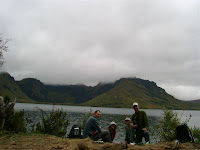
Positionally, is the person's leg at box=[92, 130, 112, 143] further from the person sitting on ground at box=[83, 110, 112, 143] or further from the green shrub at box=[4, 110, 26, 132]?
the green shrub at box=[4, 110, 26, 132]

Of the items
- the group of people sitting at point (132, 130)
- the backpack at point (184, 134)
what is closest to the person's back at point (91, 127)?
the group of people sitting at point (132, 130)

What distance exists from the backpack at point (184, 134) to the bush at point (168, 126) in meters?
4.18

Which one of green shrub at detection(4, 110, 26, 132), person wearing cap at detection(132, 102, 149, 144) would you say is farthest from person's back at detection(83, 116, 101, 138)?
green shrub at detection(4, 110, 26, 132)

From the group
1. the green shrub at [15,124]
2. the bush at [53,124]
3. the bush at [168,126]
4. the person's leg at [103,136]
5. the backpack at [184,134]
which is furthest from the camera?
the bush at [168,126]

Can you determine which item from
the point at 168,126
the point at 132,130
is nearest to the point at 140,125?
the point at 132,130

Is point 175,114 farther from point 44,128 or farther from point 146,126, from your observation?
point 44,128

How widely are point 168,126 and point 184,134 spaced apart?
491 cm

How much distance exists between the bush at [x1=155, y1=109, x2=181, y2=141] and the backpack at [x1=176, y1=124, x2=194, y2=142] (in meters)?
4.18

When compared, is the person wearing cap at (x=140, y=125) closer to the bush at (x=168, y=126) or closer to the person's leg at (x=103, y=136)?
the person's leg at (x=103, y=136)

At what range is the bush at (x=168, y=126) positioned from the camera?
13211 mm

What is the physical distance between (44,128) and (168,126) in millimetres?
9406

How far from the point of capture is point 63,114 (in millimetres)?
13352

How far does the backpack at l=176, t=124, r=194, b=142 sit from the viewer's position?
8781mm

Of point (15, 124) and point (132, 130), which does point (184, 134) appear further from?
point (15, 124)
